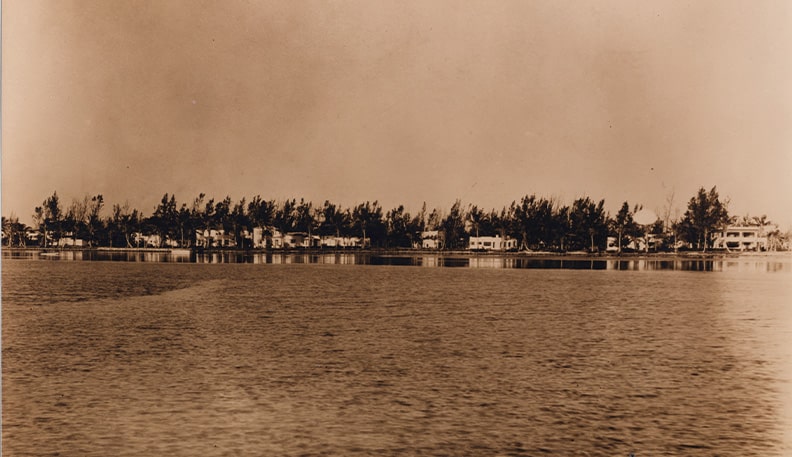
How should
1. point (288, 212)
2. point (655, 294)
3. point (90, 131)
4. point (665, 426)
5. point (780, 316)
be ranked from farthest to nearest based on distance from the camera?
point (288, 212) → point (655, 294) → point (90, 131) → point (780, 316) → point (665, 426)

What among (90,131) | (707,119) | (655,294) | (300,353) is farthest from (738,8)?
(90,131)

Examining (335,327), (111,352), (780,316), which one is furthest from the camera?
(780,316)

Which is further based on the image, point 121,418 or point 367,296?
point 367,296

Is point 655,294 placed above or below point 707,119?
below

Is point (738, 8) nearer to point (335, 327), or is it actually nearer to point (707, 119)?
point (707, 119)

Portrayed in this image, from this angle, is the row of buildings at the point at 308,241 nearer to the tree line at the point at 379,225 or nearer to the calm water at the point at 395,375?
the tree line at the point at 379,225

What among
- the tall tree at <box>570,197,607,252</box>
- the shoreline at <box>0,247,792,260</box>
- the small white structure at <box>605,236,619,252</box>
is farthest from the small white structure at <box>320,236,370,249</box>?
the small white structure at <box>605,236,619,252</box>

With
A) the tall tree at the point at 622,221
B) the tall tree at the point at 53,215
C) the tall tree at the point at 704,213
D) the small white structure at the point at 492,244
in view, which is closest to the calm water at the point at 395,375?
the tall tree at the point at 704,213
